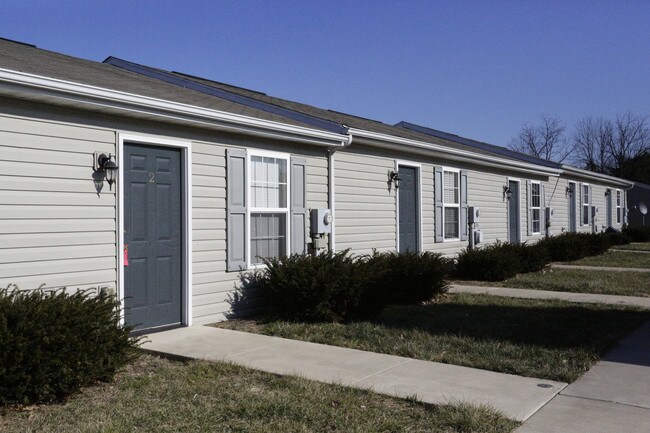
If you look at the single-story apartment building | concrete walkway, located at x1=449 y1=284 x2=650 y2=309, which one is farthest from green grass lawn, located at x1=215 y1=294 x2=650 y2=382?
the single-story apartment building

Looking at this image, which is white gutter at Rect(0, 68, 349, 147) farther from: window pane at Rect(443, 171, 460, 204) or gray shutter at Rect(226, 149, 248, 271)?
window pane at Rect(443, 171, 460, 204)

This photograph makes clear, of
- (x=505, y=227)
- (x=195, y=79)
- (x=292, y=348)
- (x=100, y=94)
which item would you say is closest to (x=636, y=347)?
(x=292, y=348)

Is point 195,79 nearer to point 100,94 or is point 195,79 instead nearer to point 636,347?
point 100,94

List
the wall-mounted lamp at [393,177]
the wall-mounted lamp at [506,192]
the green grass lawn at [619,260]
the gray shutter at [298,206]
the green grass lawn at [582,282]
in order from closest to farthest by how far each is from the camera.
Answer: the gray shutter at [298,206], the green grass lawn at [582,282], the wall-mounted lamp at [393,177], the green grass lawn at [619,260], the wall-mounted lamp at [506,192]

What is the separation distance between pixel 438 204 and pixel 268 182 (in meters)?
5.32

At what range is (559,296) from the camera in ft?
34.2

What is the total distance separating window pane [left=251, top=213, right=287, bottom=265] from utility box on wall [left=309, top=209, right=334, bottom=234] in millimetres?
503

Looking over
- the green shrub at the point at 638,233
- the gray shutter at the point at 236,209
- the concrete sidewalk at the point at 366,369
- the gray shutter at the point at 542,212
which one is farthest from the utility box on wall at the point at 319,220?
the green shrub at the point at 638,233

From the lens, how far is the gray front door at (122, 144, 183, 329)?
713 centimetres

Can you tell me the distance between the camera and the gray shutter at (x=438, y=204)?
518 inches

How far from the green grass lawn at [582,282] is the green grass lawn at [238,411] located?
741 cm

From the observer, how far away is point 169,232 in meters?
7.58

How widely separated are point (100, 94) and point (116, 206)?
4.02 feet

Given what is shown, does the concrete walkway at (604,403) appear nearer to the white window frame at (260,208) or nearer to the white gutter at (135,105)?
the white window frame at (260,208)
